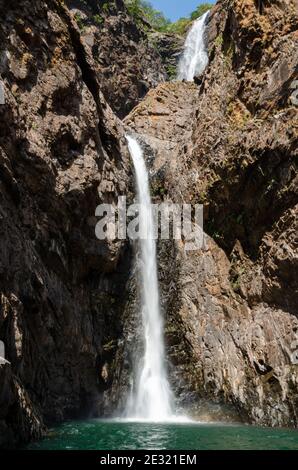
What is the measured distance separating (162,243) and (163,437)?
415 inches

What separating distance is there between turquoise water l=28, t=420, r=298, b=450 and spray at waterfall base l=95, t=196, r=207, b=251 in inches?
305

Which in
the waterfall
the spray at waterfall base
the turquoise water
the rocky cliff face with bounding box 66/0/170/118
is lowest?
the turquoise water

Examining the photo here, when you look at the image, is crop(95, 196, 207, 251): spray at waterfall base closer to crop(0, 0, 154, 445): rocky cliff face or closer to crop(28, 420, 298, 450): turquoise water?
crop(0, 0, 154, 445): rocky cliff face

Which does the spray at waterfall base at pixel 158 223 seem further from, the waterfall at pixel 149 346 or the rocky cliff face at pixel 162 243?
the rocky cliff face at pixel 162 243

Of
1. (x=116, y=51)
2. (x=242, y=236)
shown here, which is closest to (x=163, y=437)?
(x=242, y=236)

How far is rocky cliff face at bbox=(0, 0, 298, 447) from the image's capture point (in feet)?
52.2

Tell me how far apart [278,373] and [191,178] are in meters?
9.61

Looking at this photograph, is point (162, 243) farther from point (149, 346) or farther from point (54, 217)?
point (54, 217)

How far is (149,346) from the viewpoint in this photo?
19391mm

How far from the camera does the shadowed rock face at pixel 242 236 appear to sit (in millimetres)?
16953

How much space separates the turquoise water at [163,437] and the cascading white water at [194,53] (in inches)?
1315

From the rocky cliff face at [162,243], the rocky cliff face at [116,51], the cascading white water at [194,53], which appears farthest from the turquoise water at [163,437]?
the cascading white water at [194,53]

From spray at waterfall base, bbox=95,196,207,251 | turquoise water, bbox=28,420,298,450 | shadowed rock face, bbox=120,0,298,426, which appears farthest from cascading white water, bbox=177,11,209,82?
turquoise water, bbox=28,420,298,450
